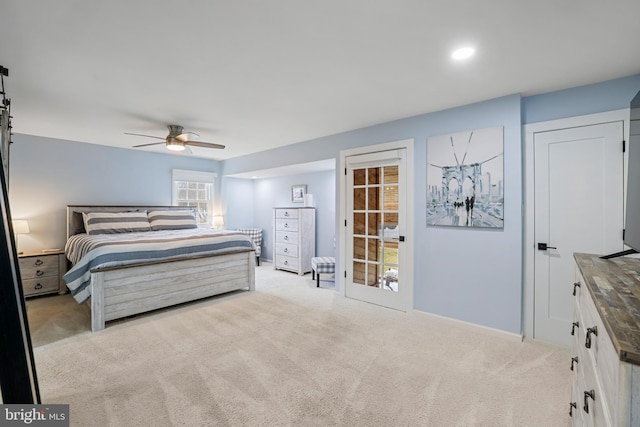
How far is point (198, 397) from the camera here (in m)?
1.87

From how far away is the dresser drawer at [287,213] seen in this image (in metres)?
5.40

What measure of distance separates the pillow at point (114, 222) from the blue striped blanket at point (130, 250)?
22cm

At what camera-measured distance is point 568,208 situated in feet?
8.34

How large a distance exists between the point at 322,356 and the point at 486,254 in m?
1.92

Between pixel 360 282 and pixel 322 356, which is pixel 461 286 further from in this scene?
pixel 322 356

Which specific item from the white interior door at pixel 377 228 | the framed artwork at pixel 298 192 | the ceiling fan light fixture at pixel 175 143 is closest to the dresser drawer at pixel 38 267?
the ceiling fan light fixture at pixel 175 143

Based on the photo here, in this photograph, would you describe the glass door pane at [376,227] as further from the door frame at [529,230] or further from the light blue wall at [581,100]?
the light blue wall at [581,100]

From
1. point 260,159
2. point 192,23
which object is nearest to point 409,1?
point 192,23

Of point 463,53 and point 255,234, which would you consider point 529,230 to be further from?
point 255,234

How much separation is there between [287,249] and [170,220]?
2.20 metres

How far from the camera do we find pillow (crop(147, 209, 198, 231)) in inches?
192

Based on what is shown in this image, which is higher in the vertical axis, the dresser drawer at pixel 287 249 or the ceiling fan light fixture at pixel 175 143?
the ceiling fan light fixture at pixel 175 143

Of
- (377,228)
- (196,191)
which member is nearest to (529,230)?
(377,228)

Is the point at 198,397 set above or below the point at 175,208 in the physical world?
below
